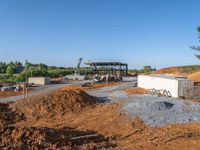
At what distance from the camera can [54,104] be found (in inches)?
757

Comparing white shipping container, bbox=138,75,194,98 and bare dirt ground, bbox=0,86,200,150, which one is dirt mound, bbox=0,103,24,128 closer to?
bare dirt ground, bbox=0,86,200,150

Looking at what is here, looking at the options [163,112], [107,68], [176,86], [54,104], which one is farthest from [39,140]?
[107,68]

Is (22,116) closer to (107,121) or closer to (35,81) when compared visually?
(107,121)

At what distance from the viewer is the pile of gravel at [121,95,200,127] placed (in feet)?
50.5

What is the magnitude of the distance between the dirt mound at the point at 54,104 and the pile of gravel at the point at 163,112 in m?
3.58

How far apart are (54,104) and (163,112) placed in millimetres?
7614

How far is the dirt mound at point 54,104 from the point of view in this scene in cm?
1825

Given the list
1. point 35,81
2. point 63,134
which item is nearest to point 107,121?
point 63,134

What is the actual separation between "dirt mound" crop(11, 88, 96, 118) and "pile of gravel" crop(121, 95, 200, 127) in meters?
3.58

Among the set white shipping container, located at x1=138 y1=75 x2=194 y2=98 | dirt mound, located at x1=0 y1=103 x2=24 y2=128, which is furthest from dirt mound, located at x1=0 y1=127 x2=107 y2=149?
white shipping container, located at x1=138 y1=75 x2=194 y2=98

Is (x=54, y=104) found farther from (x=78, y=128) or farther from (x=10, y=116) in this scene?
(x=78, y=128)

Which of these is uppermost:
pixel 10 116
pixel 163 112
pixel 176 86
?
pixel 176 86

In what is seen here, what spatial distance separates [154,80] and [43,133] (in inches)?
785

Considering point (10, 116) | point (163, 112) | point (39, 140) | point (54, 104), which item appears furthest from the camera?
point (54, 104)
